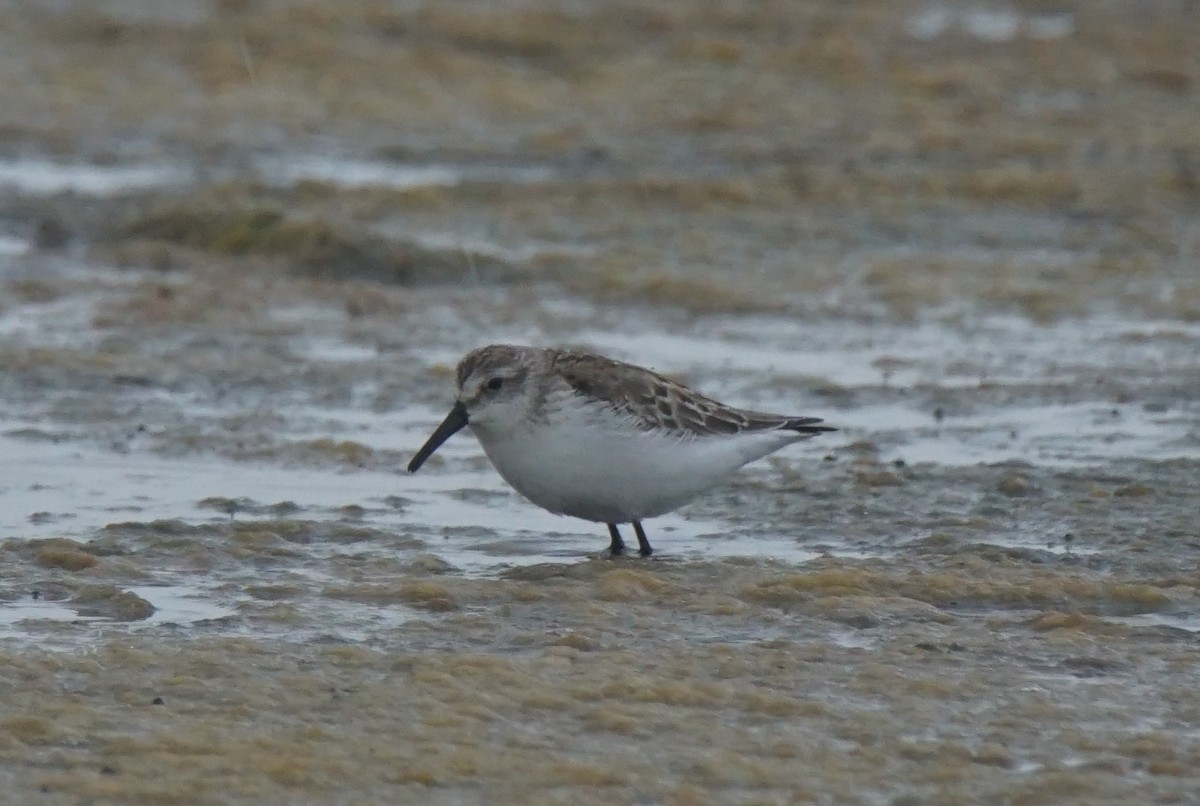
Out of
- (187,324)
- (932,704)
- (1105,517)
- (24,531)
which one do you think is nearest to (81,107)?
(187,324)

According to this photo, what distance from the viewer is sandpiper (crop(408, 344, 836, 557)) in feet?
23.3

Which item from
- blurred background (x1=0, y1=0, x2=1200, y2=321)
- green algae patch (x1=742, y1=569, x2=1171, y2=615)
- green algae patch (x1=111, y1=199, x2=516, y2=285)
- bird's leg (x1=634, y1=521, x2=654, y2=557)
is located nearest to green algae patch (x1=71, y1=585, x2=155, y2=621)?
bird's leg (x1=634, y1=521, x2=654, y2=557)

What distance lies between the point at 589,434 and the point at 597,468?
11 centimetres

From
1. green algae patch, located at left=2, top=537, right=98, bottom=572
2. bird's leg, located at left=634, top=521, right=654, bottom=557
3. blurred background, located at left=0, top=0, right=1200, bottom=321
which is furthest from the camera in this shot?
blurred background, located at left=0, top=0, right=1200, bottom=321

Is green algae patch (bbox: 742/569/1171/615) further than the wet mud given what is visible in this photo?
Yes

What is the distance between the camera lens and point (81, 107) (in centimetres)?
1548

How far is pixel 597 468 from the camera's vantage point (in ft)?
23.2

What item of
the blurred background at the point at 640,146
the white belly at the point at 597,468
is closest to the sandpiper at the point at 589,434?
the white belly at the point at 597,468

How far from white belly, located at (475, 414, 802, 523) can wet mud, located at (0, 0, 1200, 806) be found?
0.81ft

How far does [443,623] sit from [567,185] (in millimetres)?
7679

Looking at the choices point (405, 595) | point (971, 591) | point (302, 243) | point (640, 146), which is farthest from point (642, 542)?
point (640, 146)

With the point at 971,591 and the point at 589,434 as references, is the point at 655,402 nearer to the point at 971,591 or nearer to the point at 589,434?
the point at 589,434

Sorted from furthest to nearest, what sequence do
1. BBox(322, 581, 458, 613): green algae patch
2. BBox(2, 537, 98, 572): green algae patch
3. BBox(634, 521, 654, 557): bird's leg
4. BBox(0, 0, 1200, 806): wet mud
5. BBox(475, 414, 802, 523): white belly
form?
BBox(634, 521, 654, 557): bird's leg < BBox(475, 414, 802, 523): white belly < BBox(2, 537, 98, 572): green algae patch < BBox(322, 581, 458, 613): green algae patch < BBox(0, 0, 1200, 806): wet mud

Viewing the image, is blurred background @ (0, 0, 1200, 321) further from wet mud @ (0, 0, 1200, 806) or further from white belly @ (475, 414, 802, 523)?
white belly @ (475, 414, 802, 523)
